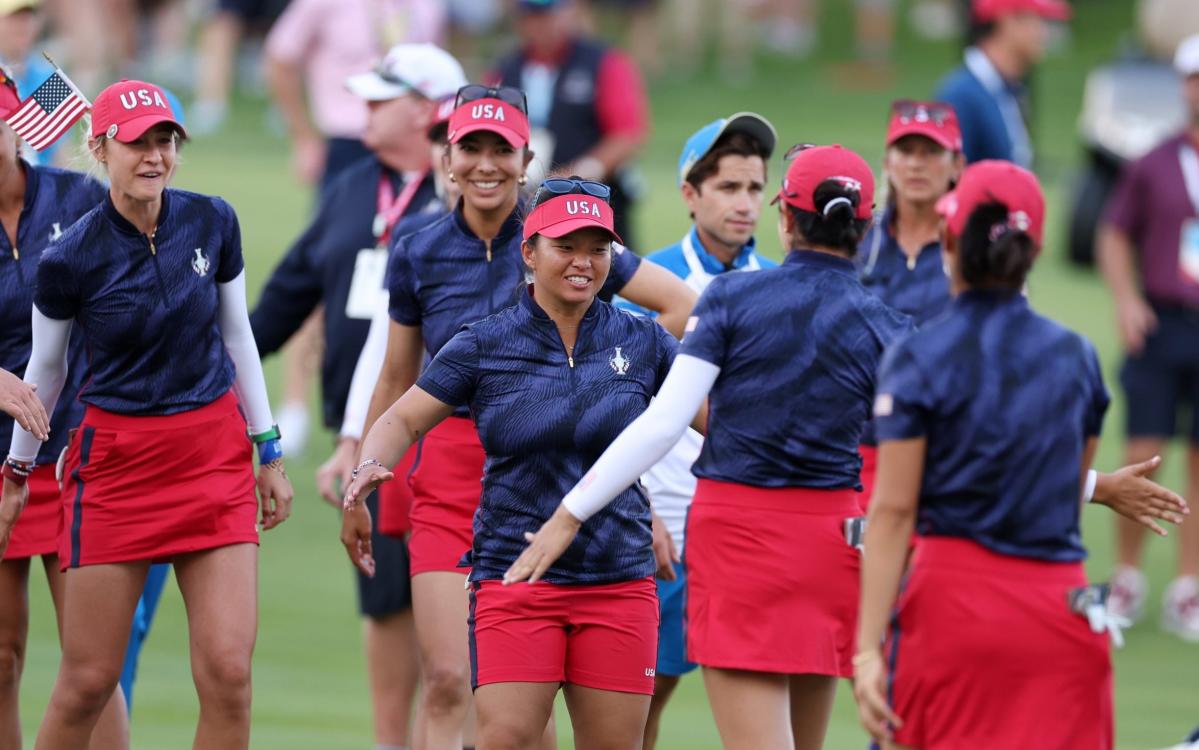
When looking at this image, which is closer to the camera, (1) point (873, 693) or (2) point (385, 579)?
(1) point (873, 693)

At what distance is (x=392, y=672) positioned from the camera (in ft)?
26.6

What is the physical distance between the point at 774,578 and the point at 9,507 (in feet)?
7.69

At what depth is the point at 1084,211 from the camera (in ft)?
56.5

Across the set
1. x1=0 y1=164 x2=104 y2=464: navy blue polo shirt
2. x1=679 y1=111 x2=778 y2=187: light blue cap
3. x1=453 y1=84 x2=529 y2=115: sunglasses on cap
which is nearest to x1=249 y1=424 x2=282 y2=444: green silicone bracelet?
x1=0 y1=164 x2=104 y2=464: navy blue polo shirt

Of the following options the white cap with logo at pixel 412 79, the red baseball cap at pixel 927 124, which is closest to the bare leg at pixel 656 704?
the red baseball cap at pixel 927 124

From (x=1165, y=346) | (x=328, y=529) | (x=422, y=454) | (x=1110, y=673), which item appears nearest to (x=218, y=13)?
(x=328, y=529)

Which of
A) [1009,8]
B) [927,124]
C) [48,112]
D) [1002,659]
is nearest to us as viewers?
[1002,659]

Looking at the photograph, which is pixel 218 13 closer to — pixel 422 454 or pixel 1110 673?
pixel 422 454

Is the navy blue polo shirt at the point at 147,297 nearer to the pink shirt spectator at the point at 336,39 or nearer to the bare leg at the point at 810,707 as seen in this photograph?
the bare leg at the point at 810,707

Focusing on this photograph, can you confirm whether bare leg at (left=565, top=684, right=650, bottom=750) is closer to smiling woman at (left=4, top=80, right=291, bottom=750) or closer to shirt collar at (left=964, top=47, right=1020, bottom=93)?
smiling woman at (left=4, top=80, right=291, bottom=750)

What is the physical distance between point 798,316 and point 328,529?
670cm

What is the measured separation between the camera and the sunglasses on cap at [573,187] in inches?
234

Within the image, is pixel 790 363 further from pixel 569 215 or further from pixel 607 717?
pixel 607 717

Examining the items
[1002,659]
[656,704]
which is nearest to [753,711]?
[1002,659]
